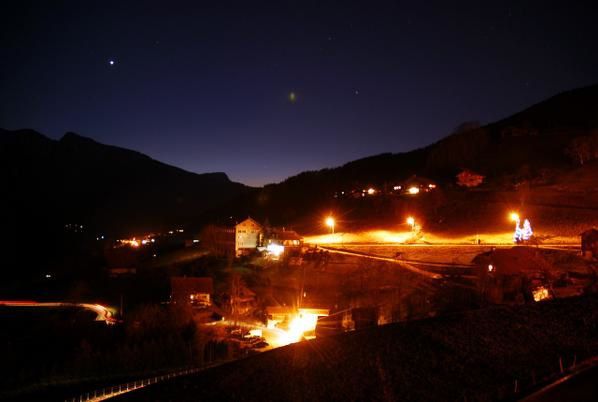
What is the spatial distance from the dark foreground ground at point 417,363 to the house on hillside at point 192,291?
1470cm

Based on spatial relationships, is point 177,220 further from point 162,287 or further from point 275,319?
point 275,319

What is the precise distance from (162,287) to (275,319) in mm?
9227

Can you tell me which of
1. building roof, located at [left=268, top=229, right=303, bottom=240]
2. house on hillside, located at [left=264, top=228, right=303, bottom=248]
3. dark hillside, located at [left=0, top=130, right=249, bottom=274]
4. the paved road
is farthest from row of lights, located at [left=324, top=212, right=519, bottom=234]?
the paved road

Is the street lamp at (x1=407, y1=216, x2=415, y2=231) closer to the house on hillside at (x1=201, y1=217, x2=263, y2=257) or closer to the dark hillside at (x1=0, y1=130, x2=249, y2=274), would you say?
the house on hillside at (x1=201, y1=217, x2=263, y2=257)

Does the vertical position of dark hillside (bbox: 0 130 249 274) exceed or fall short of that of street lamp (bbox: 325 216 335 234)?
it exceeds it

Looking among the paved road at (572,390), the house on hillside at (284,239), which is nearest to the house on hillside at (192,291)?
the house on hillside at (284,239)

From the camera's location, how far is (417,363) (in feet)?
29.0

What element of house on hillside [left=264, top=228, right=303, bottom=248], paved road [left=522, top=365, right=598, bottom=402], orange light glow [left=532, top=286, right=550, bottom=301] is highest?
house on hillside [left=264, top=228, right=303, bottom=248]

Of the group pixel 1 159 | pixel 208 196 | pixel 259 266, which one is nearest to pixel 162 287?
pixel 259 266

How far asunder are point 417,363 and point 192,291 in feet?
55.4

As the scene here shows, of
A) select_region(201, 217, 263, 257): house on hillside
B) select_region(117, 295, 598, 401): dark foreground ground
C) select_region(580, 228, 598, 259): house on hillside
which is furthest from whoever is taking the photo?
select_region(201, 217, 263, 257): house on hillside

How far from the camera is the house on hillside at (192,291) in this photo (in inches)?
909

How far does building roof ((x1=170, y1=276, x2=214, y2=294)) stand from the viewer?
23.7 metres

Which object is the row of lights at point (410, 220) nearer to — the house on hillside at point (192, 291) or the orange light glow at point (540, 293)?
the orange light glow at point (540, 293)
